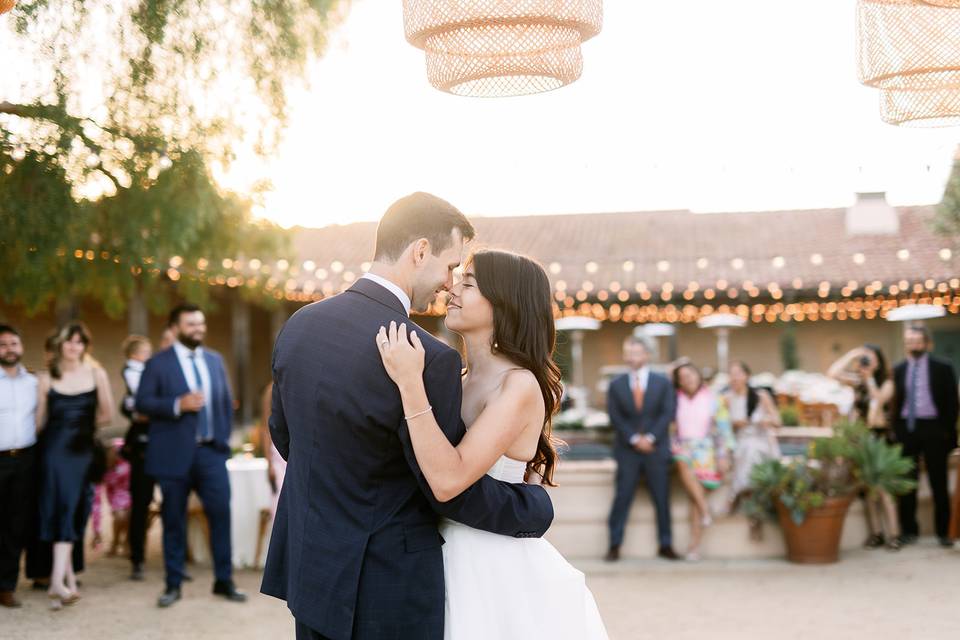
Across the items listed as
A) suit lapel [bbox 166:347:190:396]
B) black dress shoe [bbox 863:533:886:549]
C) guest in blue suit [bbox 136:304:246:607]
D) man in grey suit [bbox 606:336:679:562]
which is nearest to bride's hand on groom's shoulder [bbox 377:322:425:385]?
guest in blue suit [bbox 136:304:246:607]

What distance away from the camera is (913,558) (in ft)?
23.8

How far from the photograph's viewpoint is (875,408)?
816 cm

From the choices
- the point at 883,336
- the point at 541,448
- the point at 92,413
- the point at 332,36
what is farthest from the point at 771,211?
the point at 541,448

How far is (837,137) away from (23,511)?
5.39 m

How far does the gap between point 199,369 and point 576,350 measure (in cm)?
1472

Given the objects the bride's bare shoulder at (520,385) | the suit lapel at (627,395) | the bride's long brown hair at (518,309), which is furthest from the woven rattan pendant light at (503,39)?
the suit lapel at (627,395)

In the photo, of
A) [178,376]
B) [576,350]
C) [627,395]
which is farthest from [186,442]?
[576,350]

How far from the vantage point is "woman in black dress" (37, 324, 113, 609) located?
6074 millimetres

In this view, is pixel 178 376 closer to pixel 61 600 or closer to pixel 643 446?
pixel 61 600

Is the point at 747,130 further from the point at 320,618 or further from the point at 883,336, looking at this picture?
the point at 883,336

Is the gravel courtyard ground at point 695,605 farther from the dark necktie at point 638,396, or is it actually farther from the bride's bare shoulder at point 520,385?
the bride's bare shoulder at point 520,385

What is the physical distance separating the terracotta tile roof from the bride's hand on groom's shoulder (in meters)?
14.6

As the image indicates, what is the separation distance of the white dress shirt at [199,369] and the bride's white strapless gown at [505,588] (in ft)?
13.2

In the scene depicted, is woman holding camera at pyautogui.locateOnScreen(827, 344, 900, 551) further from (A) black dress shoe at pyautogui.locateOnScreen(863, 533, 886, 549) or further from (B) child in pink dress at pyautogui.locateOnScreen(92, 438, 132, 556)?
(B) child in pink dress at pyautogui.locateOnScreen(92, 438, 132, 556)
